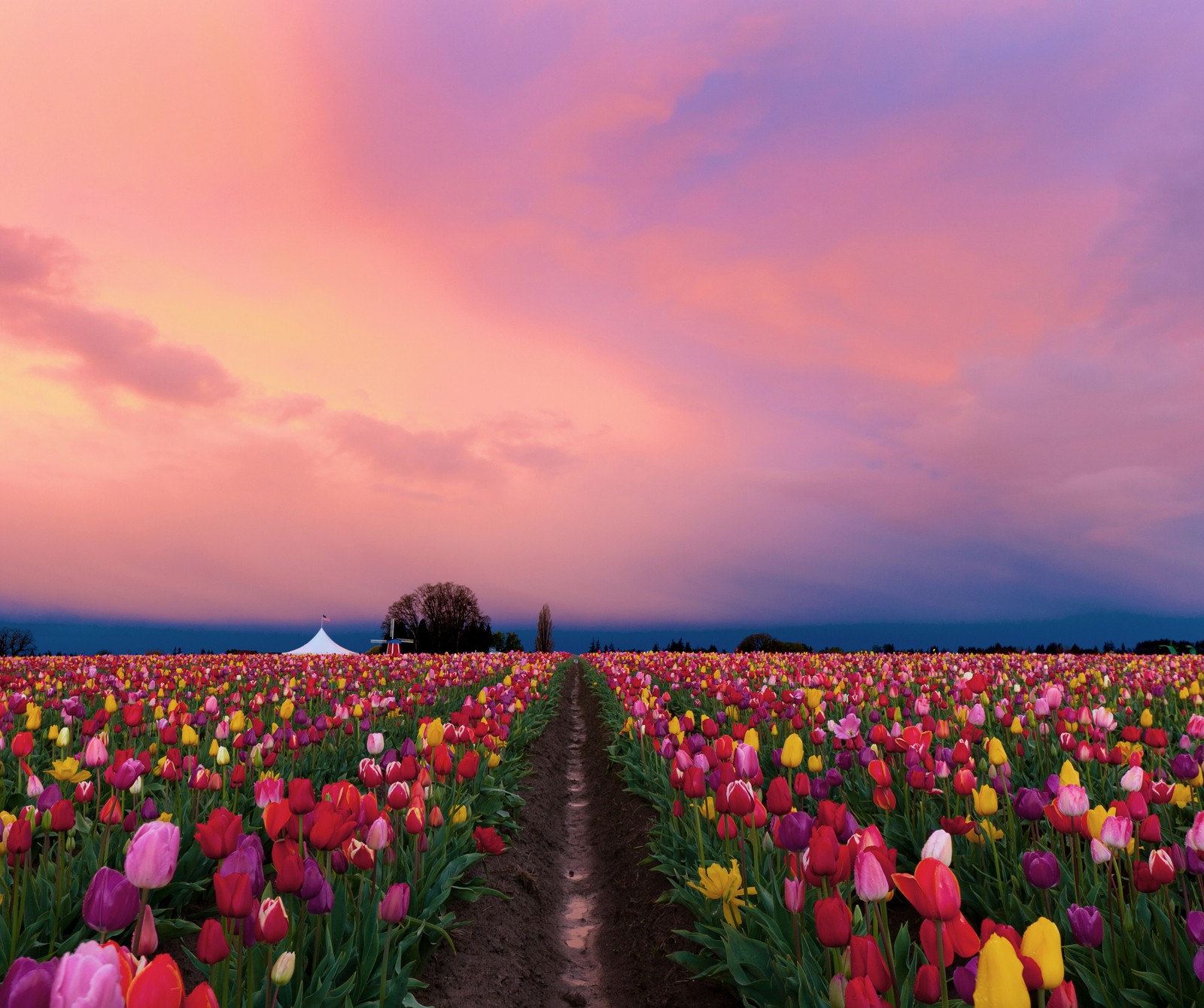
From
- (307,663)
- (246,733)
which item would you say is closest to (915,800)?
(246,733)

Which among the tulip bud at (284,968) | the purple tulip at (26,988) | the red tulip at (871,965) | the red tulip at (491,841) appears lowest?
the red tulip at (491,841)

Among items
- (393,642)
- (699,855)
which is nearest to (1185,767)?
(699,855)

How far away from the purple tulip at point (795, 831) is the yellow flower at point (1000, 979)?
1.47 meters

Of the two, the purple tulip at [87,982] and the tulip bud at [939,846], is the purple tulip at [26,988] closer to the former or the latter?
the purple tulip at [87,982]

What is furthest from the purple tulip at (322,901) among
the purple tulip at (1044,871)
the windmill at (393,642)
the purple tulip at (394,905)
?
the windmill at (393,642)

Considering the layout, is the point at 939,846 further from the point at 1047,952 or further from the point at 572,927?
the point at 572,927

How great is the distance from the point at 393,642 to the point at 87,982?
3541 cm

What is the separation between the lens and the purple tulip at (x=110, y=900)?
262cm

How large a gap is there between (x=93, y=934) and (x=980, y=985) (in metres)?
5.20

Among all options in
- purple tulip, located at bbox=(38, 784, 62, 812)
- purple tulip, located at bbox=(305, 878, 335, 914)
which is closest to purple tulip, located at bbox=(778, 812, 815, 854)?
purple tulip, located at bbox=(305, 878, 335, 914)

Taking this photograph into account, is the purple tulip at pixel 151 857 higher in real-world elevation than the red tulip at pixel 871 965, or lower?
higher

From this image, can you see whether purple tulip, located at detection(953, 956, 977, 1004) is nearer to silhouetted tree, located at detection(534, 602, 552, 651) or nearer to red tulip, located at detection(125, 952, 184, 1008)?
red tulip, located at detection(125, 952, 184, 1008)

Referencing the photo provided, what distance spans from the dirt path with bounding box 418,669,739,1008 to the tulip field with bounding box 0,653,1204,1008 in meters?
0.19

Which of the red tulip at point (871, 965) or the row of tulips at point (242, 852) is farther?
the row of tulips at point (242, 852)
